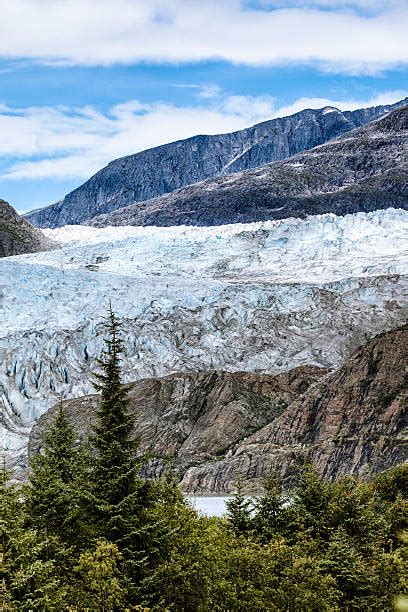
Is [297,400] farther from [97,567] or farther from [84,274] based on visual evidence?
[97,567]

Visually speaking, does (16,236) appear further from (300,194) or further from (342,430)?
(300,194)

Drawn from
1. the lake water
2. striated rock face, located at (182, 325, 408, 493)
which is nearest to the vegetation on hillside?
the lake water

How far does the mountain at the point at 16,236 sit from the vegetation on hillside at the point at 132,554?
94858 mm

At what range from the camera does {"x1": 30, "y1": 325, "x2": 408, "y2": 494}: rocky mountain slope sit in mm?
44938

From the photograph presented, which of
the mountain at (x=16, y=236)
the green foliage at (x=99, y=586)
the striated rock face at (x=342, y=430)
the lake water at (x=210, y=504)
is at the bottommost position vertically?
the lake water at (x=210, y=504)

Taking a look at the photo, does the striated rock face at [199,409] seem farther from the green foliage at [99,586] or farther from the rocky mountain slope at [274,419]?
the green foliage at [99,586]

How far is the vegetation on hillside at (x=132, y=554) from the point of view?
1367 cm

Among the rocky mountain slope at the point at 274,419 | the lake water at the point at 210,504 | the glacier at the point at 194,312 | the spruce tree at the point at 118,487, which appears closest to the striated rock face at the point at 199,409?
the rocky mountain slope at the point at 274,419

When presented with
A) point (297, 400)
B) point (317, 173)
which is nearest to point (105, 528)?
point (297, 400)

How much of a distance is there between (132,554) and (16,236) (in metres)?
105

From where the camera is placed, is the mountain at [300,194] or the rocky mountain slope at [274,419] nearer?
the rocky mountain slope at [274,419]

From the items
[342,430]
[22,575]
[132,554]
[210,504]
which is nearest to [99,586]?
[22,575]

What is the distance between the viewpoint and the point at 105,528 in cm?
1641

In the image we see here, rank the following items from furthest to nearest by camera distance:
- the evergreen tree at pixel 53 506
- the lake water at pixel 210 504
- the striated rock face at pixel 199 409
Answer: the striated rock face at pixel 199 409 < the lake water at pixel 210 504 < the evergreen tree at pixel 53 506
